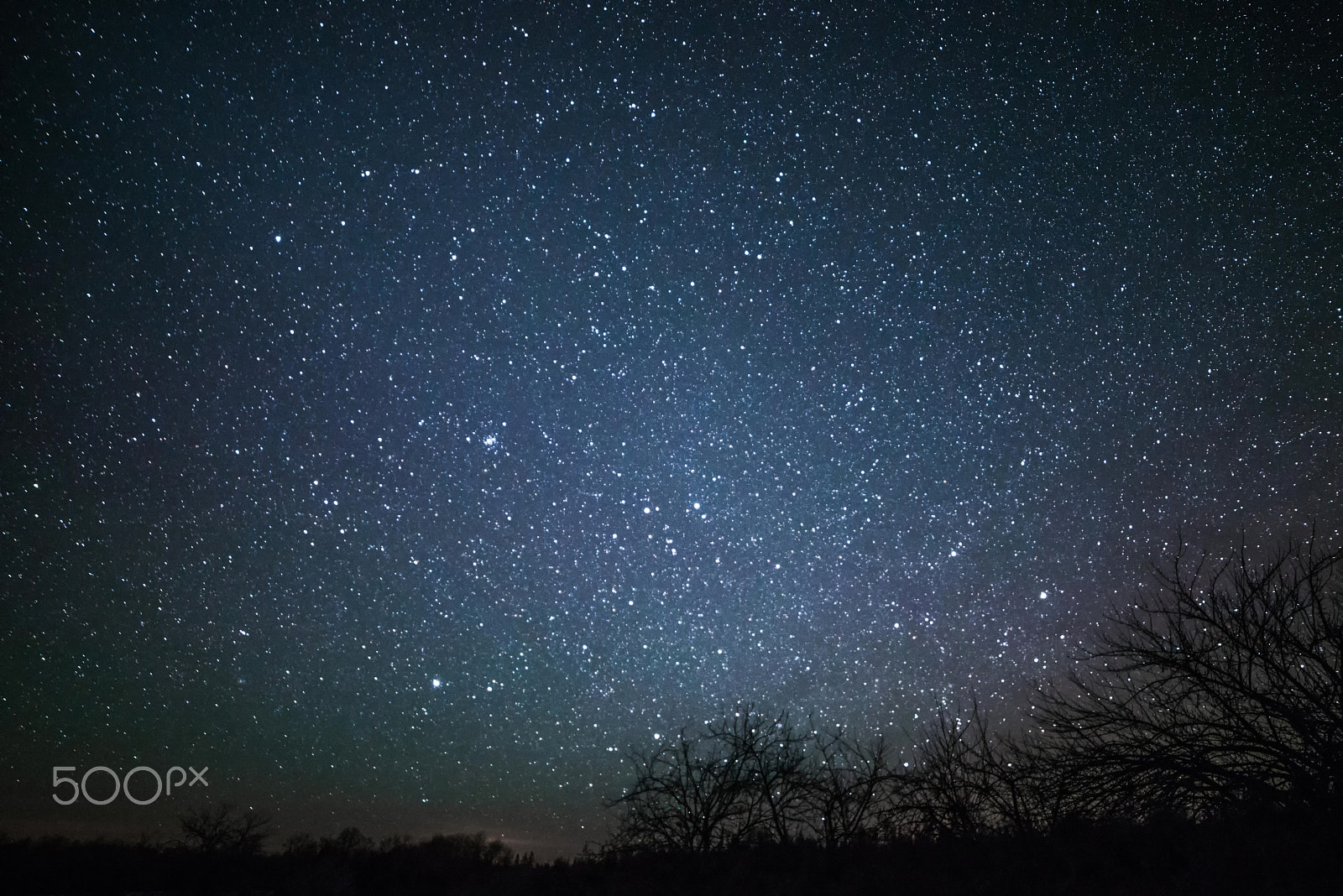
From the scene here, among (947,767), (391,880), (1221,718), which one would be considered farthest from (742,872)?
(391,880)

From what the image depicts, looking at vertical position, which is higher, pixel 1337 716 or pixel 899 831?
pixel 1337 716

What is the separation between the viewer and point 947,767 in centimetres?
1082

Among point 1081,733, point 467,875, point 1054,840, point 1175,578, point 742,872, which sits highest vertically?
point 1175,578

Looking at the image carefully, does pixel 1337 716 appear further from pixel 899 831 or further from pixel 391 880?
pixel 391 880

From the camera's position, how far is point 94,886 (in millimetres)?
15383

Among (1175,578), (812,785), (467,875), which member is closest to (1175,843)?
(1175,578)

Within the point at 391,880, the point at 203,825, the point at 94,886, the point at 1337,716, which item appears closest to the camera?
the point at 1337,716

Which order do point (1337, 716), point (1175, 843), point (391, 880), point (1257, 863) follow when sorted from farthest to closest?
1. point (391, 880)
2. point (1175, 843)
3. point (1337, 716)
4. point (1257, 863)

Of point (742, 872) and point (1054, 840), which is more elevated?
A: point (1054, 840)

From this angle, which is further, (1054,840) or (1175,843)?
(1054,840)

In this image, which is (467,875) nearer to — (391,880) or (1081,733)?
(391,880)

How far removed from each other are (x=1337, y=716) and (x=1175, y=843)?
5.31 feet

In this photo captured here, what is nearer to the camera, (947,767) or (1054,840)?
(1054,840)

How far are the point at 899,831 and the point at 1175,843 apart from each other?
5.00 meters
